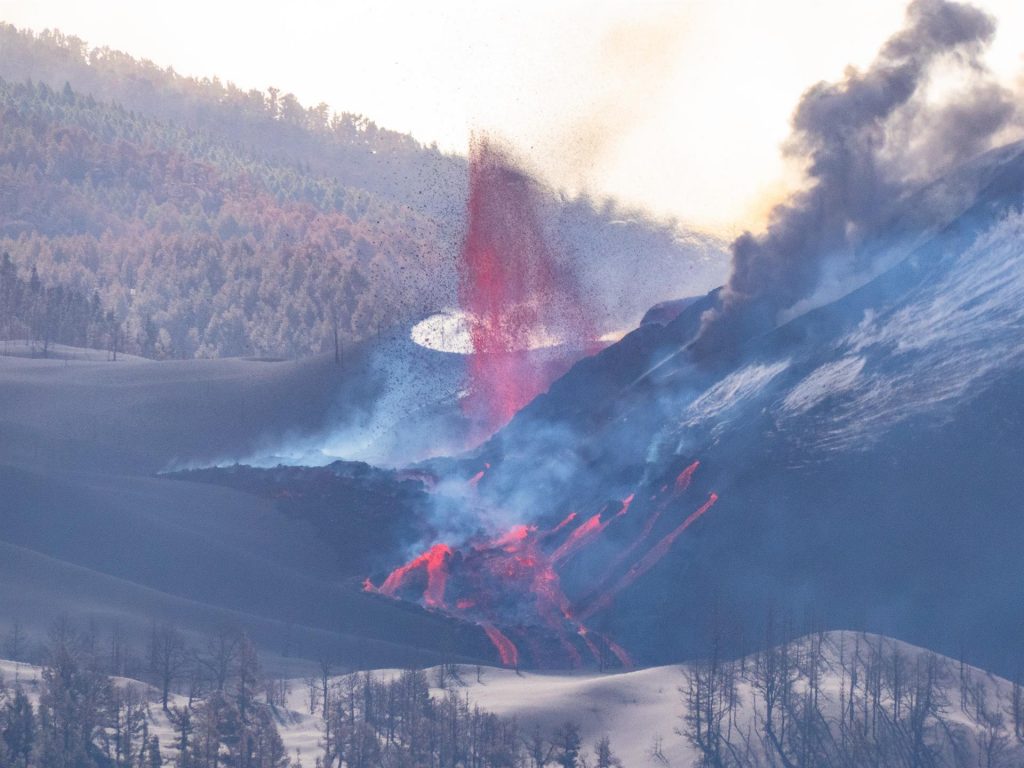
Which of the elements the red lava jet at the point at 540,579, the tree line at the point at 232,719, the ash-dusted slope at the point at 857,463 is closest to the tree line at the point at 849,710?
the tree line at the point at 232,719

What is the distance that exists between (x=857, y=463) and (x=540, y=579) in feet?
56.9

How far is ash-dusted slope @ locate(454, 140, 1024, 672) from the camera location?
95.9m

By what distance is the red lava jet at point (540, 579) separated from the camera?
321 ft

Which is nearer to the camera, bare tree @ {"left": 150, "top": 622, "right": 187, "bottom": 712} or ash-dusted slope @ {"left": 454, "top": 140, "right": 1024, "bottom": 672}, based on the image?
bare tree @ {"left": 150, "top": 622, "right": 187, "bottom": 712}

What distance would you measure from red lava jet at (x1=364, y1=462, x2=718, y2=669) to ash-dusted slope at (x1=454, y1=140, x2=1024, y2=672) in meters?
0.65

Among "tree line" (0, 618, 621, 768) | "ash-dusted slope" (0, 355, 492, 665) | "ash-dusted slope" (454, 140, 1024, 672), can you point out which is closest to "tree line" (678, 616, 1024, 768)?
"tree line" (0, 618, 621, 768)

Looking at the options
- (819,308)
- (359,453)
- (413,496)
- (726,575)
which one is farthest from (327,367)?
(726,575)

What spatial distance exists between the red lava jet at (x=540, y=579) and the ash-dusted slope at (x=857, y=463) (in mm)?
648

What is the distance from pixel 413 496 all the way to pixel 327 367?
121 ft

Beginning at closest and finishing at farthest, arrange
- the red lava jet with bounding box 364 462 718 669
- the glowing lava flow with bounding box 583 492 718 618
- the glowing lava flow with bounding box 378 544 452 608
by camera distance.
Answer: the red lava jet with bounding box 364 462 718 669 → the glowing lava flow with bounding box 583 492 718 618 → the glowing lava flow with bounding box 378 544 452 608

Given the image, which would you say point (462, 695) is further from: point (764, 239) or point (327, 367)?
point (327, 367)

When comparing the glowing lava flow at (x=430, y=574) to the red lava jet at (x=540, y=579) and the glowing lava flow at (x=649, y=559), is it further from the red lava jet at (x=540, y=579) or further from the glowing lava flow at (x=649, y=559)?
the glowing lava flow at (x=649, y=559)

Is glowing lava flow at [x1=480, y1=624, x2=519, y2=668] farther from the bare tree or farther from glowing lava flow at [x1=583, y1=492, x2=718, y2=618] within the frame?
the bare tree

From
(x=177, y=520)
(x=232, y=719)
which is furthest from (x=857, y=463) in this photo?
(x=177, y=520)
